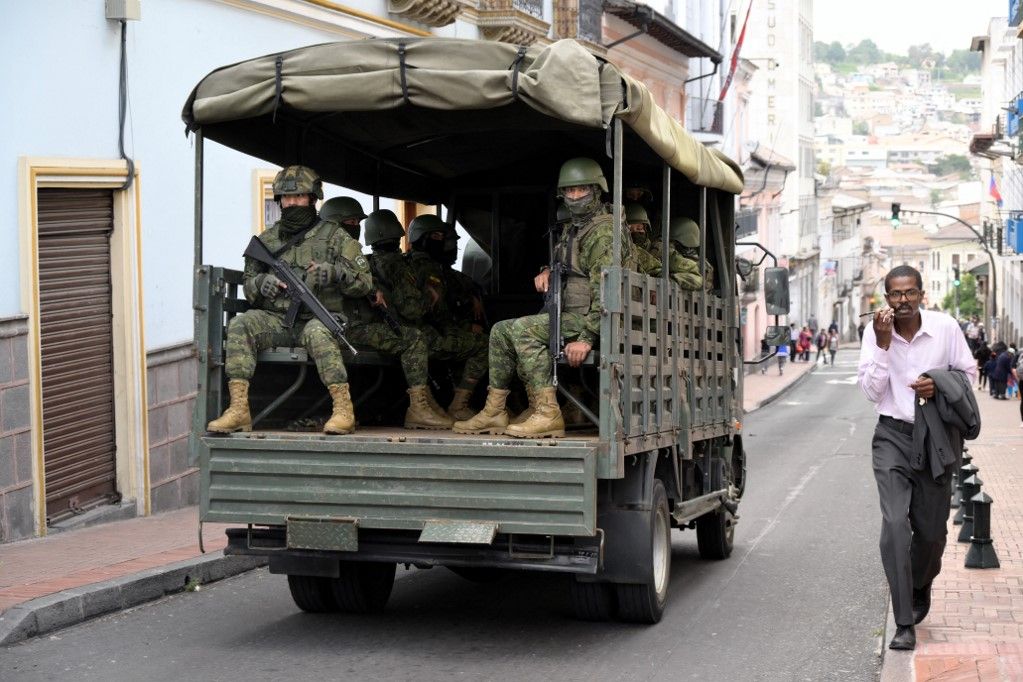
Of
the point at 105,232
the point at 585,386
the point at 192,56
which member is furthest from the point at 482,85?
the point at 192,56

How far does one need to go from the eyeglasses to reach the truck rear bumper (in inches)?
71.9

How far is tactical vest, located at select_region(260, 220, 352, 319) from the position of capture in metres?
8.88

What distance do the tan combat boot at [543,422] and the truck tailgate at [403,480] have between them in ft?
0.44

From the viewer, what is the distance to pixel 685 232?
1066 cm

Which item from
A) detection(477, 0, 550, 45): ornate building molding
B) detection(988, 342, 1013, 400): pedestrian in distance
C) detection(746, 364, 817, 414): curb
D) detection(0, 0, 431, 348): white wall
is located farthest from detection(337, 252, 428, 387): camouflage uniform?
detection(988, 342, 1013, 400): pedestrian in distance

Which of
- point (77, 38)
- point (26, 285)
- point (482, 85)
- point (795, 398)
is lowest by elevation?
point (795, 398)

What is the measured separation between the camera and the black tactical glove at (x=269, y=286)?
8.75m

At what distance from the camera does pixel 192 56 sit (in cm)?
1461

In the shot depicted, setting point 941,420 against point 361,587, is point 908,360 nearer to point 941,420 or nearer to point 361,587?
point 941,420

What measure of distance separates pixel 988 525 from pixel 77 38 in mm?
7686

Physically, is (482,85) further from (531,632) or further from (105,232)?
(105,232)

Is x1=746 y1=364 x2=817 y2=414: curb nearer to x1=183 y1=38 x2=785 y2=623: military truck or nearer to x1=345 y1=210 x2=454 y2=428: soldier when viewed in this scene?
x1=183 y1=38 x2=785 y2=623: military truck

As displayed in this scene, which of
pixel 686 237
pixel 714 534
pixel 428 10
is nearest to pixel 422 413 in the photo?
pixel 686 237

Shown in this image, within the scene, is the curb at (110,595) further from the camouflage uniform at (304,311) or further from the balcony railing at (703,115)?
the balcony railing at (703,115)
